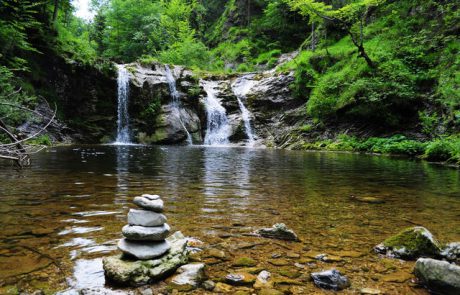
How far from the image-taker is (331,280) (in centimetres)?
284

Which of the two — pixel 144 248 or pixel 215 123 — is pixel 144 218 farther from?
pixel 215 123

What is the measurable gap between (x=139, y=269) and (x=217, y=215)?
227 cm

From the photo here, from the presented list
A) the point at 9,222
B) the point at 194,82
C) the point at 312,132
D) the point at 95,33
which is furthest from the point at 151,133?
the point at 95,33

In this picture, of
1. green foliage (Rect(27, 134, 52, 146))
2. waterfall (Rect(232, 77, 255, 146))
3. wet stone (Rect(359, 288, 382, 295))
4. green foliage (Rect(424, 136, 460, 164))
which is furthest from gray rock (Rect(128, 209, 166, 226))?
waterfall (Rect(232, 77, 255, 146))

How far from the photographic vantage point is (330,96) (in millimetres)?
23328

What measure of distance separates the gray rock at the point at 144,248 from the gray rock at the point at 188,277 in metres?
0.26

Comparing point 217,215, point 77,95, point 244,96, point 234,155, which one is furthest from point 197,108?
point 217,215

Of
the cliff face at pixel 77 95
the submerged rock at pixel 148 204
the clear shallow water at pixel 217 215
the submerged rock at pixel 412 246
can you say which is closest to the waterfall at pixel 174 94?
the cliff face at pixel 77 95

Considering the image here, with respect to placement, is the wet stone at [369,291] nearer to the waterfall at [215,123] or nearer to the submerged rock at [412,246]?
the submerged rock at [412,246]

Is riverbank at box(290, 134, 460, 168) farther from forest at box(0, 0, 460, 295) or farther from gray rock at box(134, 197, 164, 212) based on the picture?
gray rock at box(134, 197, 164, 212)

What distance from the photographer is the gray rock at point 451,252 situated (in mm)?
3237

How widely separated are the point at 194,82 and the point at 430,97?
61.8ft

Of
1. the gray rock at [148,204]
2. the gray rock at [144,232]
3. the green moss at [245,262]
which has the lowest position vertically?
the green moss at [245,262]

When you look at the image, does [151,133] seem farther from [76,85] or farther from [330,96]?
[330,96]
